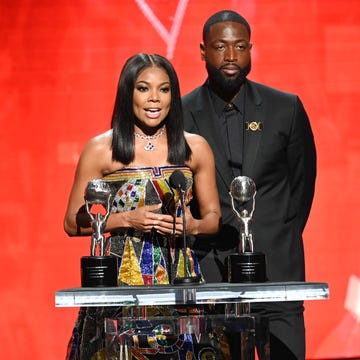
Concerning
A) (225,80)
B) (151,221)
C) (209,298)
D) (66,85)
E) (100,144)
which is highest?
(66,85)

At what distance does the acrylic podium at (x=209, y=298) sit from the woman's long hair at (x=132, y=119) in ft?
1.99

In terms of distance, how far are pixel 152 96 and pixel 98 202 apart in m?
0.45

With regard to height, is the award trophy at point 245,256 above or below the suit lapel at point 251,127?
below

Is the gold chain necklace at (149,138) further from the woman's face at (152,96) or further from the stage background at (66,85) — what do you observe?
the stage background at (66,85)

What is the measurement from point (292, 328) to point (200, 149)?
0.82 meters

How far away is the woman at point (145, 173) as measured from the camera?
3658mm

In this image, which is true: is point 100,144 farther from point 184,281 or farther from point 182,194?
point 184,281

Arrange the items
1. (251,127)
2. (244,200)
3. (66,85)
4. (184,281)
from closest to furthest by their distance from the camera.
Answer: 1. (184,281)
2. (244,200)
3. (251,127)
4. (66,85)

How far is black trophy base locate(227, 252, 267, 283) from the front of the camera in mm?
3402

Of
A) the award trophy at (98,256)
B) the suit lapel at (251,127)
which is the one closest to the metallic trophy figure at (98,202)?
the award trophy at (98,256)

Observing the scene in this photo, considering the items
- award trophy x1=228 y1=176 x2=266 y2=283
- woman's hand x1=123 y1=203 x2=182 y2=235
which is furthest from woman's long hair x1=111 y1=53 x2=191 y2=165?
award trophy x1=228 y1=176 x2=266 y2=283

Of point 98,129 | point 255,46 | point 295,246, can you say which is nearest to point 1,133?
point 98,129

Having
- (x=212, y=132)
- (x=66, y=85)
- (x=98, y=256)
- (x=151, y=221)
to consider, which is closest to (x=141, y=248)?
(x=151, y=221)

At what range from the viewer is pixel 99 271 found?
11.1 ft
